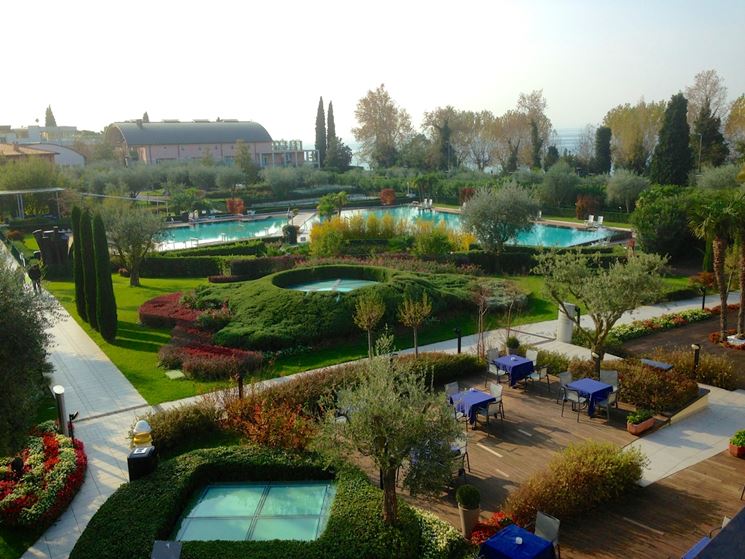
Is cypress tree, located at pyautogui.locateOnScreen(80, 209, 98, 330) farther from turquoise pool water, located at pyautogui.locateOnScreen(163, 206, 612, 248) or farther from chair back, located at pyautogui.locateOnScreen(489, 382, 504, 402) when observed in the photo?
turquoise pool water, located at pyautogui.locateOnScreen(163, 206, 612, 248)

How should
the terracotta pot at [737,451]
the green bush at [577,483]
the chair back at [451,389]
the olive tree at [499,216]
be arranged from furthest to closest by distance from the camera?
the olive tree at [499,216] → the chair back at [451,389] → the terracotta pot at [737,451] → the green bush at [577,483]

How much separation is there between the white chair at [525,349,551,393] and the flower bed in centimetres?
966

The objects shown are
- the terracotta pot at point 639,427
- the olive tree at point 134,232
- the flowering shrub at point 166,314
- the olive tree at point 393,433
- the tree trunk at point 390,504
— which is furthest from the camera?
the olive tree at point 134,232

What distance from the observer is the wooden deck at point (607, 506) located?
27.3ft

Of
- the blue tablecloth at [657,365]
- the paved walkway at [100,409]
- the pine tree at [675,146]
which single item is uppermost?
the pine tree at [675,146]

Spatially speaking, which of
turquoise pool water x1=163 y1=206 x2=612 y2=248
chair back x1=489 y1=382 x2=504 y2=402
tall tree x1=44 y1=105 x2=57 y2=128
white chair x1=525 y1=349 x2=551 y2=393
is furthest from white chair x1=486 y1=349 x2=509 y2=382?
tall tree x1=44 y1=105 x2=57 y2=128

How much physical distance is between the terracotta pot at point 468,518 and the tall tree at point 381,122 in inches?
2993

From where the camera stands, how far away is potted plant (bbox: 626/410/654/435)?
1162 centimetres

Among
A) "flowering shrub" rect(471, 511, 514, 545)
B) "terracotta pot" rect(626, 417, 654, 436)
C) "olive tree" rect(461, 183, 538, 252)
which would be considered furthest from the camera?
"olive tree" rect(461, 183, 538, 252)

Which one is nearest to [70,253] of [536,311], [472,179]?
[536,311]

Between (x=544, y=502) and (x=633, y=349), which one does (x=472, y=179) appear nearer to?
(x=633, y=349)

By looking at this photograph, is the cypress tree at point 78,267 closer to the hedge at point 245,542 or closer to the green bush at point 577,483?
the hedge at point 245,542

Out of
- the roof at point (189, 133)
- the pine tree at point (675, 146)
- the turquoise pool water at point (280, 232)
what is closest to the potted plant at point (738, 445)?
the turquoise pool water at point (280, 232)

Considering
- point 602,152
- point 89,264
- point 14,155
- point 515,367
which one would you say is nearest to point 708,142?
point 602,152
